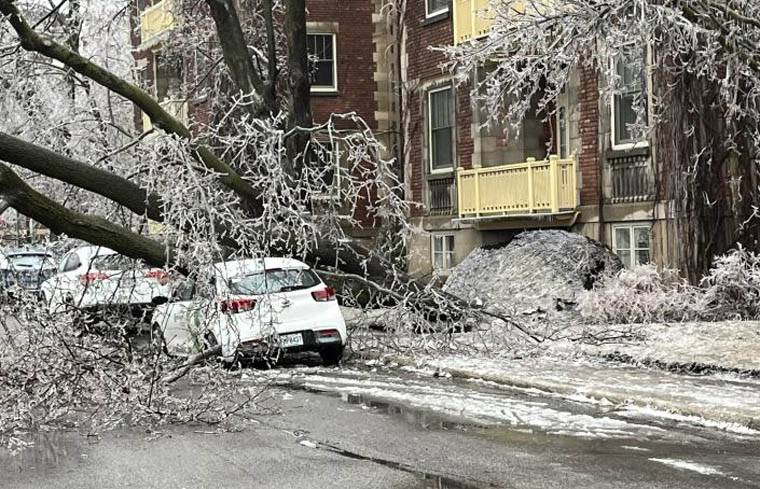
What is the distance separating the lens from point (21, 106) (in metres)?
17.5

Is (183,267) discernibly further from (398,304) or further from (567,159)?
(567,159)

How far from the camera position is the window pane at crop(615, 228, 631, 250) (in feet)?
69.9

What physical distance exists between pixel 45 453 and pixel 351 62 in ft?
77.8

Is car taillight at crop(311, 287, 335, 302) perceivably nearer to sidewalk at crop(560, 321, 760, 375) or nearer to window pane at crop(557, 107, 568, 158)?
sidewalk at crop(560, 321, 760, 375)

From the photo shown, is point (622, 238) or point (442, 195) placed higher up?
point (442, 195)

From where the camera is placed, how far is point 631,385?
12.0 metres

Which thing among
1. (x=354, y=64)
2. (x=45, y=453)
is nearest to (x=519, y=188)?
(x=354, y=64)

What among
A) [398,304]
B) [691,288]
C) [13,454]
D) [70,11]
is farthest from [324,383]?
[70,11]

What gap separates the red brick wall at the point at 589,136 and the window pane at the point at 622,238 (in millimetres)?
798

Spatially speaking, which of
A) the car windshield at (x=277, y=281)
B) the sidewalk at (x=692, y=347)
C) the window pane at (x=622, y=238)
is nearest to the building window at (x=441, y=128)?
the window pane at (x=622, y=238)

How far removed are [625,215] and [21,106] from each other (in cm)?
1171

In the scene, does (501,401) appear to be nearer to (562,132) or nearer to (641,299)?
(641,299)

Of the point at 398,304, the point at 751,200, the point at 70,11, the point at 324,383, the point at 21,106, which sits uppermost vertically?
the point at 70,11

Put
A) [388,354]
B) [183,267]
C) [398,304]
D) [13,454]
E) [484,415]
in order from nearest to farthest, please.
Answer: [13,454], [484,415], [183,267], [398,304], [388,354]
